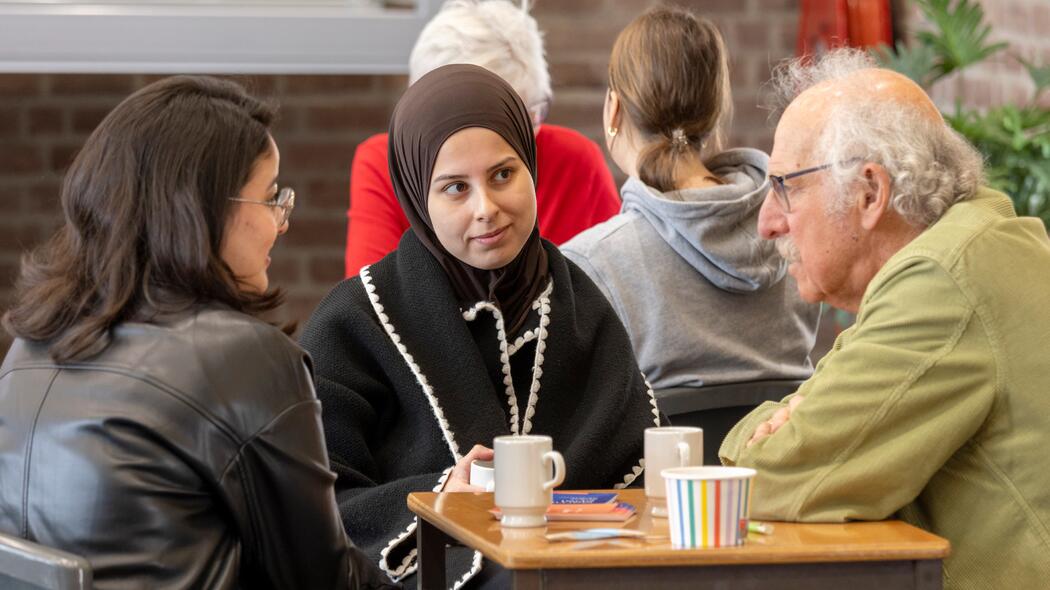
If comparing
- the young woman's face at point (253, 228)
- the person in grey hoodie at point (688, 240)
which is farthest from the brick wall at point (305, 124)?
the young woman's face at point (253, 228)

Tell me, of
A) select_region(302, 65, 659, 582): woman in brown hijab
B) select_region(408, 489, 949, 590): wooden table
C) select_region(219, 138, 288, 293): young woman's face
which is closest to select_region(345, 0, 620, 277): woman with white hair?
select_region(302, 65, 659, 582): woman in brown hijab

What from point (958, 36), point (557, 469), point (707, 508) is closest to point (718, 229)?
point (557, 469)

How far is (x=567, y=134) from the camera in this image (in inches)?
138

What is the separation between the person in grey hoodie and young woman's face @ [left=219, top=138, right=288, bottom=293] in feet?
3.42

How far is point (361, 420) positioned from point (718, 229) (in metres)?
0.87

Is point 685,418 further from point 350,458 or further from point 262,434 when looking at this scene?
point 262,434

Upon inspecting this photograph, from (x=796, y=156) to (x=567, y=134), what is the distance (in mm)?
1564

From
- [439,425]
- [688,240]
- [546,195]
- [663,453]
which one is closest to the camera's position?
[663,453]

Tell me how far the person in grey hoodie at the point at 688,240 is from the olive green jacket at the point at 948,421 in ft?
3.11

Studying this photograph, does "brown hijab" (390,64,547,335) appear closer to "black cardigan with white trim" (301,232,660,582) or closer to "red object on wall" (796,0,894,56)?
"black cardigan with white trim" (301,232,660,582)

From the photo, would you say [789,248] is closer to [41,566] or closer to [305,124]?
[41,566]

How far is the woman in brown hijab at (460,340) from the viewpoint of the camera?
216 centimetres

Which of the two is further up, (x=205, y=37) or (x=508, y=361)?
(x=205, y=37)

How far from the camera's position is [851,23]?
13.5 ft
